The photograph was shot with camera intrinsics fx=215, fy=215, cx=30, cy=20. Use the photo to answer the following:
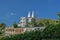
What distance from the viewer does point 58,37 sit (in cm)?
359

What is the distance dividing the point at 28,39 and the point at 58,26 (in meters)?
0.58

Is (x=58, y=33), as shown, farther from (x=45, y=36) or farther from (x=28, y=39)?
(x=28, y=39)

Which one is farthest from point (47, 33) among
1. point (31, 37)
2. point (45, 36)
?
point (31, 37)

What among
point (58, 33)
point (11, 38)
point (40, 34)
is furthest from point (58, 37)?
point (11, 38)

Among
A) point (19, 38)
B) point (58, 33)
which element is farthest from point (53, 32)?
point (19, 38)

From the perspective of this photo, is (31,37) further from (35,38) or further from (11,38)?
(11,38)

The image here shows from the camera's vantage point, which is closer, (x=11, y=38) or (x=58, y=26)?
(x=58, y=26)

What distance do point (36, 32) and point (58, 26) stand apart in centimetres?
41

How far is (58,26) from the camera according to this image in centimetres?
377

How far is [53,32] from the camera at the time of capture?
145 inches

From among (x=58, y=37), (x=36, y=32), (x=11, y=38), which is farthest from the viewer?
(x=11, y=38)

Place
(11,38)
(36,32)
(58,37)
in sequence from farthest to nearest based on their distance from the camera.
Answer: (11,38) < (36,32) < (58,37)

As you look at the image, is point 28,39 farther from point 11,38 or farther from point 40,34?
point 11,38

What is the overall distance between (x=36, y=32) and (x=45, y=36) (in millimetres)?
257
